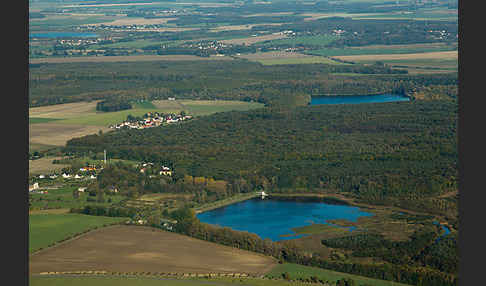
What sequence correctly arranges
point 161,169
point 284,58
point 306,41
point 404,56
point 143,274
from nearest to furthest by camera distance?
point 143,274, point 161,169, point 404,56, point 284,58, point 306,41

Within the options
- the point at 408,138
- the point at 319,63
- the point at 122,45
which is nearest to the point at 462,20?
the point at 408,138

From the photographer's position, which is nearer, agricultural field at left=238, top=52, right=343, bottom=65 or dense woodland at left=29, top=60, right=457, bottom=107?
dense woodland at left=29, top=60, right=457, bottom=107

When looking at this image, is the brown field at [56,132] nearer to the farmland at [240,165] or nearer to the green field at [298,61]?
the farmland at [240,165]

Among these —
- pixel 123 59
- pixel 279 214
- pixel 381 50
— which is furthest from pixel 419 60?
pixel 279 214

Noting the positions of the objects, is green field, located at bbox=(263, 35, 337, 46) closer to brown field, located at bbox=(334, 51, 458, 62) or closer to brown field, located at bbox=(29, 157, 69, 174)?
brown field, located at bbox=(334, 51, 458, 62)

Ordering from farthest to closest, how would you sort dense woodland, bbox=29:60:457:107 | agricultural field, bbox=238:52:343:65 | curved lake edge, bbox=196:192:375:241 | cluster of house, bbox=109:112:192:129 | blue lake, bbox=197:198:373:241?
1. agricultural field, bbox=238:52:343:65
2. dense woodland, bbox=29:60:457:107
3. cluster of house, bbox=109:112:192:129
4. blue lake, bbox=197:198:373:241
5. curved lake edge, bbox=196:192:375:241

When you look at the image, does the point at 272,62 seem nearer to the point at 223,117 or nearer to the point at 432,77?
the point at 432,77

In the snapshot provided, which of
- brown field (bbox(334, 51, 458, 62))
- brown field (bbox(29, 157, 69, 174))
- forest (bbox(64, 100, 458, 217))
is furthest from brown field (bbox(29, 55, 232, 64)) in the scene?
brown field (bbox(29, 157, 69, 174))

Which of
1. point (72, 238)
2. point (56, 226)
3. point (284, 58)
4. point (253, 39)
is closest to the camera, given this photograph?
point (72, 238)

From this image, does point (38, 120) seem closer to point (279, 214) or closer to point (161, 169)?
point (161, 169)
